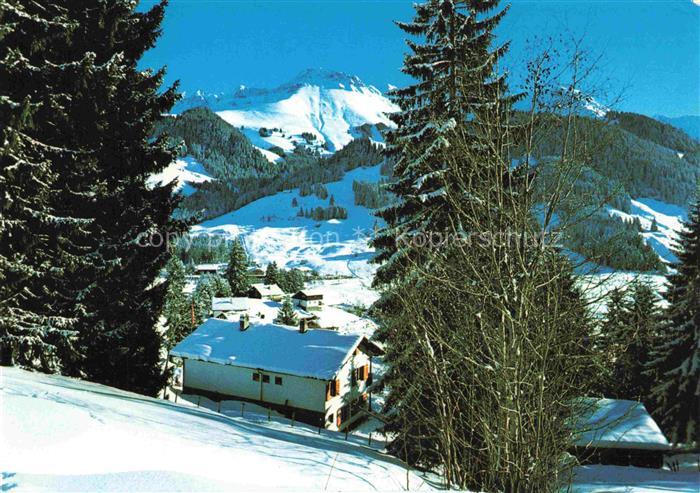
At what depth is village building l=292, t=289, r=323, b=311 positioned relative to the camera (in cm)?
6950

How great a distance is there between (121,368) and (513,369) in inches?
436

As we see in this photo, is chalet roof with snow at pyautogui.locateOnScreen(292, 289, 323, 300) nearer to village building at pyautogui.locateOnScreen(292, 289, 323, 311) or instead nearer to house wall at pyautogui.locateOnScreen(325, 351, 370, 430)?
village building at pyautogui.locateOnScreen(292, 289, 323, 311)

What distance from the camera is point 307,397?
23.0m

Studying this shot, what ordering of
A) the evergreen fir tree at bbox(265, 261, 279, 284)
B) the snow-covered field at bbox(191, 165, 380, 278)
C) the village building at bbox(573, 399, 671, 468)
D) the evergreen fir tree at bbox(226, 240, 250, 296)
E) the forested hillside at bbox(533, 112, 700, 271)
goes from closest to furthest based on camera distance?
the forested hillside at bbox(533, 112, 700, 271), the village building at bbox(573, 399, 671, 468), the evergreen fir tree at bbox(226, 240, 250, 296), the evergreen fir tree at bbox(265, 261, 279, 284), the snow-covered field at bbox(191, 165, 380, 278)

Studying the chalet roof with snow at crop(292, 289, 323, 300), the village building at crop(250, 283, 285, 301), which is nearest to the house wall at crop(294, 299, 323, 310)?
the chalet roof with snow at crop(292, 289, 323, 300)

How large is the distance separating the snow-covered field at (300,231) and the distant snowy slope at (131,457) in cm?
10567

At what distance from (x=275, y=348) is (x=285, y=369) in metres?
2.17

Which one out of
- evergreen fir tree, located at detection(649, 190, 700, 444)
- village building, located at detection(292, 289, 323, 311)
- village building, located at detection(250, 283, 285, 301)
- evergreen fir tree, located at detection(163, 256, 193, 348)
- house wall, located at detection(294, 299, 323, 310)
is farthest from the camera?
village building, located at detection(250, 283, 285, 301)

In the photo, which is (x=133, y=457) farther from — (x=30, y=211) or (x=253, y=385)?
(x=253, y=385)

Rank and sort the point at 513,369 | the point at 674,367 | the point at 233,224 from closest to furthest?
the point at 513,369
the point at 674,367
the point at 233,224

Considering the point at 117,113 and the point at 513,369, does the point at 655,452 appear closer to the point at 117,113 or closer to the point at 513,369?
the point at 513,369

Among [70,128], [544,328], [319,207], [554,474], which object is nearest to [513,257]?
[544,328]

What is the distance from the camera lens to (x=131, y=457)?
4.16 metres

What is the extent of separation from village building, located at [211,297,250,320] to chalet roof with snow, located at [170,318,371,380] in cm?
2826
